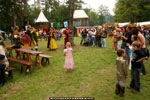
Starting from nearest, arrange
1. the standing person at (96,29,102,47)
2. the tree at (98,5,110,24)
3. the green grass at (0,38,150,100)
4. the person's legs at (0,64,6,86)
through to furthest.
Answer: the green grass at (0,38,150,100) → the person's legs at (0,64,6,86) → the standing person at (96,29,102,47) → the tree at (98,5,110,24)

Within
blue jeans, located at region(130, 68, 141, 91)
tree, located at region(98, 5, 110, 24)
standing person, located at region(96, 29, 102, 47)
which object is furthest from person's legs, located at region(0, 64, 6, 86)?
tree, located at region(98, 5, 110, 24)

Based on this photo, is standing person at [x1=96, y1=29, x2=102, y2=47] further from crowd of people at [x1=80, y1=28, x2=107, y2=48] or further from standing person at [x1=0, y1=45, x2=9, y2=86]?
standing person at [x1=0, y1=45, x2=9, y2=86]

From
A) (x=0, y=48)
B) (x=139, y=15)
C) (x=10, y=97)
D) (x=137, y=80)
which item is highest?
(x=139, y=15)

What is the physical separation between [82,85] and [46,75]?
1.82 meters

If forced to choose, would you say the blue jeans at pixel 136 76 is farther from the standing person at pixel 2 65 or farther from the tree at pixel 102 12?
the tree at pixel 102 12

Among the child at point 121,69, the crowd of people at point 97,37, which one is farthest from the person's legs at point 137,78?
the crowd of people at point 97,37

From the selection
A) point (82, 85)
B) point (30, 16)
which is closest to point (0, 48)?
point (82, 85)

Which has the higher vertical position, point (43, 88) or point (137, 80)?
point (137, 80)

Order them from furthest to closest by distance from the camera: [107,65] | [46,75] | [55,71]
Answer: [107,65]
[55,71]
[46,75]

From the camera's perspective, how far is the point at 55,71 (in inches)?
248

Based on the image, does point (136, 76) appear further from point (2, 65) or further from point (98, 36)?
point (98, 36)

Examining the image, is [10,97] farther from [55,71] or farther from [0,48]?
[55,71]

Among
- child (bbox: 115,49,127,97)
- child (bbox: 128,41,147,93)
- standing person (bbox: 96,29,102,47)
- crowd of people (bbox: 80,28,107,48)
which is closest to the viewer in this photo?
child (bbox: 115,49,127,97)

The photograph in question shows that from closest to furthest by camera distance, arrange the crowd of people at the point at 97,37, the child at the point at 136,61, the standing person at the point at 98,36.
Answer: the child at the point at 136,61 → the crowd of people at the point at 97,37 → the standing person at the point at 98,36
